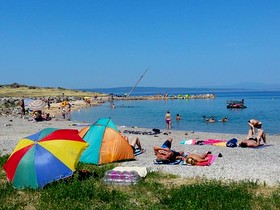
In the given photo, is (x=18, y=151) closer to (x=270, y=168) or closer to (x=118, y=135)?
(x=118, y=135)

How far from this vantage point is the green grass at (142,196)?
8.80m

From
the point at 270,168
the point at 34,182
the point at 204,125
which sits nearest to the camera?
the point at 34,182

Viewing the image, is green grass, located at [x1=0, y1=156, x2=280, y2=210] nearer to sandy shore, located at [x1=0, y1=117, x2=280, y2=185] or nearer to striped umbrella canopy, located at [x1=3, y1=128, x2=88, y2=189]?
striped umbrella canopy, located at [x1=3, y1=128, x2=88, y2=189]

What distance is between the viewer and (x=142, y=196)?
31.9 feet

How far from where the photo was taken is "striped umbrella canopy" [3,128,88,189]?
10297mm

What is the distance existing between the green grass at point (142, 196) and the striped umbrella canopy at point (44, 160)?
268mm

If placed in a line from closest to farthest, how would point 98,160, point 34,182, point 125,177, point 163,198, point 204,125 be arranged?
point 163,198 → point 34,182 → point 125,177 → point 98,160 → point 204,125

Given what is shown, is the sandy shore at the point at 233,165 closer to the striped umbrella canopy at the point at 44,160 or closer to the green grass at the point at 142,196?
the green grass at the point at 142,196

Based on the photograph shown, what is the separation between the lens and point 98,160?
14727mm

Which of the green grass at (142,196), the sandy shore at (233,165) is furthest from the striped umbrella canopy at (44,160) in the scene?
the sandy shore at (233,165)

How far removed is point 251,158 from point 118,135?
18.2ft

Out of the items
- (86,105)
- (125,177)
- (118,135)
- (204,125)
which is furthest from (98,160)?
(86,105)

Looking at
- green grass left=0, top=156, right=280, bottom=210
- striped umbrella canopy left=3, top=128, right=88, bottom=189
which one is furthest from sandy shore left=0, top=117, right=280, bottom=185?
striped umbrella canopy left=3, top=128, right=88, bottom=189

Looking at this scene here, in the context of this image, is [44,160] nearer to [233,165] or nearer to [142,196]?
[142,196]
